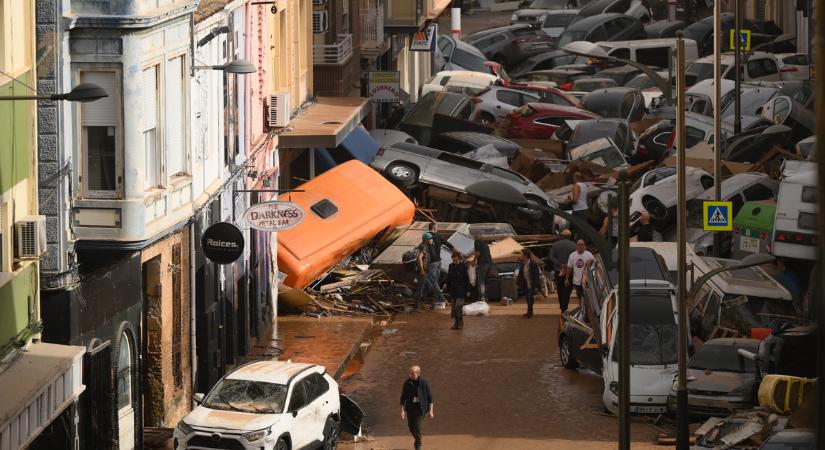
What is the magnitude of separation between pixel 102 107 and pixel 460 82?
37.7 m

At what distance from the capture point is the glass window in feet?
64.0

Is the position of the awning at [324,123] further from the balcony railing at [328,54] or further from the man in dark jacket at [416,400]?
the man in dark jacket at [416,400]

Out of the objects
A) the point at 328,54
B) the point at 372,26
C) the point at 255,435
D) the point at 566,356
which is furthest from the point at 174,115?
the point at 372,26

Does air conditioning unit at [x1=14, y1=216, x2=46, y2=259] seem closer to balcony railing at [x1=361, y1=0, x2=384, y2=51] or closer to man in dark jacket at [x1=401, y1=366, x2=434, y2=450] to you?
man in dark jacket at [x1=401, y1=366, x2=434, y2=450]

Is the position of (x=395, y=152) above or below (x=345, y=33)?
below

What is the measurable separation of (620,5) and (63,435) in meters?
64.0

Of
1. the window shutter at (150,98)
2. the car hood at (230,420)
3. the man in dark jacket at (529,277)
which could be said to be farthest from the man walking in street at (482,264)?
the car hood at (230,420)

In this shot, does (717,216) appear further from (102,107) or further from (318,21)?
(318,21)

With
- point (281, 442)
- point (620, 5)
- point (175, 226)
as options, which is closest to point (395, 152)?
point (175, 226)

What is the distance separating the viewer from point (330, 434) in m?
19.7

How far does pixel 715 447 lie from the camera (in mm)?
18719

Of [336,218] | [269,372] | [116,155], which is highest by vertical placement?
[116,155]

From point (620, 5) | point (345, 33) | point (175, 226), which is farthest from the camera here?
point (620, 5)

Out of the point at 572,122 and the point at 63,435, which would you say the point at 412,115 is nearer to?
the point at 572,122
